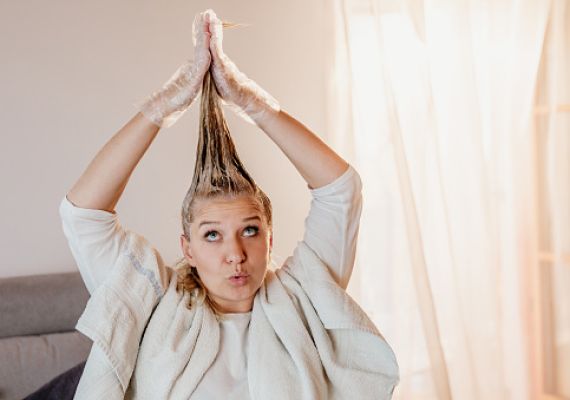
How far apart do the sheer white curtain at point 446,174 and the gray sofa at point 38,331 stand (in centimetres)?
99

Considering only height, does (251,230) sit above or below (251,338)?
above

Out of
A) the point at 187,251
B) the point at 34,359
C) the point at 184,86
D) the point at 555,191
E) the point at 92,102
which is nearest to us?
the point at 184,86

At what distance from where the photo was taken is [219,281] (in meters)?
1.47

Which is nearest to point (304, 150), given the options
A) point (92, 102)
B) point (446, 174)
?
point (92, 102)

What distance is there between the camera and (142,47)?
8.46ft

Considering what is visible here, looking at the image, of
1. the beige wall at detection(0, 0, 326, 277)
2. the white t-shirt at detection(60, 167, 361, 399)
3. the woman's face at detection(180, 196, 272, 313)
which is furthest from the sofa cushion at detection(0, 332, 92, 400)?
the woman's face at detection(180, 196, 272, 313)

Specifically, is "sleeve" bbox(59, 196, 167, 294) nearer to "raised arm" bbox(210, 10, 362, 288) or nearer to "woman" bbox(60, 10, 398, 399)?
"woman" bbox(60, 10, 398, 399)

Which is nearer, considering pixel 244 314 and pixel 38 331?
pixel 244 314

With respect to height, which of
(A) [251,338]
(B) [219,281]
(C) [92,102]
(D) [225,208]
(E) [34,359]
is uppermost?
(C) [92,102]

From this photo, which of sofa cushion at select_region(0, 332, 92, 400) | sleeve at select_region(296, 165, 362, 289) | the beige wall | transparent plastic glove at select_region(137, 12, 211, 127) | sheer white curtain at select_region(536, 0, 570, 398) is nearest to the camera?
transparent plastic glove at select_region(137, 12, 211, 127)

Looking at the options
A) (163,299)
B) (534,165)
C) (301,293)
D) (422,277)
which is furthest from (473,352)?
(163,299)

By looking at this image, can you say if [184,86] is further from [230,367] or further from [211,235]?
[230,367]

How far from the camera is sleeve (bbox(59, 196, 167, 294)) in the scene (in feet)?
4.62

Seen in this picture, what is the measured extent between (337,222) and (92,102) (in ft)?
3.98
